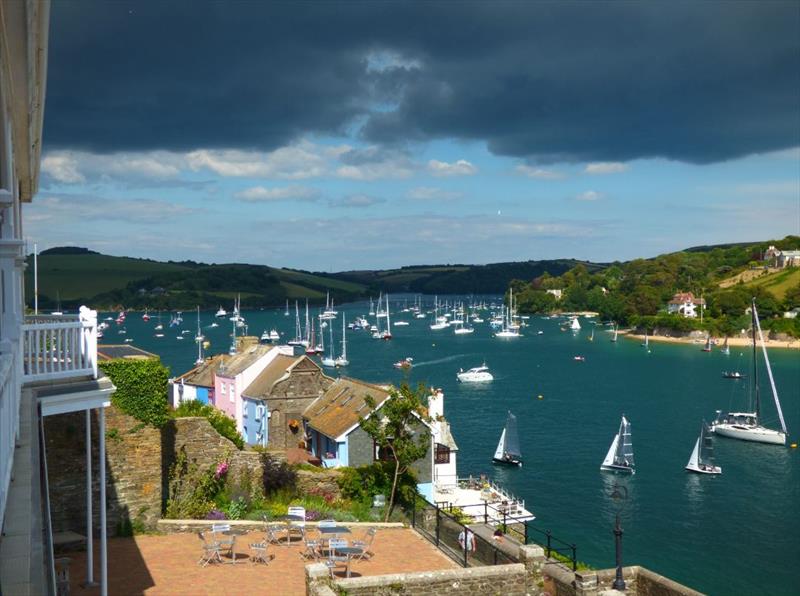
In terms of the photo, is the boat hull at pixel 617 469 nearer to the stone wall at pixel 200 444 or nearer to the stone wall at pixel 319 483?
the stone wall at pixel 319 483

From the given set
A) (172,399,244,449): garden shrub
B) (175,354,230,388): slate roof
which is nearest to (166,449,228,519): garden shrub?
(172,399,244,449): garden shrub

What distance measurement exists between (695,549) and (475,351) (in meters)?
105

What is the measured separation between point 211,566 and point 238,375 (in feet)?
97.8

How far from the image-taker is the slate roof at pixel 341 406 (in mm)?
36625

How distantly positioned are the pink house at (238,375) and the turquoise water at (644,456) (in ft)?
56.3

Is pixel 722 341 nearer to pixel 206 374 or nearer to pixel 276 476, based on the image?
pixel 206 374

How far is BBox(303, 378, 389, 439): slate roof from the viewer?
36.6m

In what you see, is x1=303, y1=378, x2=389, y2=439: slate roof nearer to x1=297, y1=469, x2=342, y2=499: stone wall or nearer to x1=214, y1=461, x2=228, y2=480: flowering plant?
x1=297, y1=469, x2=342, y2=499: stone wall

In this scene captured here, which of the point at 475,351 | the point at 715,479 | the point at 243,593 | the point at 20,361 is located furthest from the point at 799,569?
the point at 475,351

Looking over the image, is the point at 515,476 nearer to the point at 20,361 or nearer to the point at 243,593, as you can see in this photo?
the point at 243,593

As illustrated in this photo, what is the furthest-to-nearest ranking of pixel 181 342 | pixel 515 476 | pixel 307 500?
pixel 181 342 < pixel 515 476 < pixel 307 500

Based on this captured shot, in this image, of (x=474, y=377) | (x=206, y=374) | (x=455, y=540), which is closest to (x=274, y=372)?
(x=206, y=374)

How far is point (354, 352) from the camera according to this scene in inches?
5827

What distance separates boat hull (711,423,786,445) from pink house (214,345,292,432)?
150 ft
